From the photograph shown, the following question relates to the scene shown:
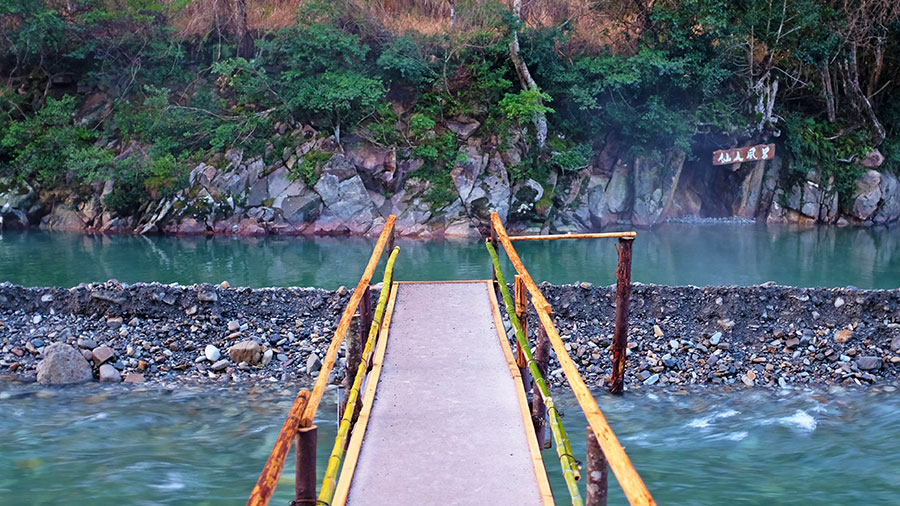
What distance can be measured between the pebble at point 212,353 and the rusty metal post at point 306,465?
23.7ft

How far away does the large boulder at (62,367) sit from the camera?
9.14 metres

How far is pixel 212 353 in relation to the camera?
9.85 metres

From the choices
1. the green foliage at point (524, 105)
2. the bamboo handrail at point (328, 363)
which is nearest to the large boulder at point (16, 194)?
the green foliage at point (524, 105)

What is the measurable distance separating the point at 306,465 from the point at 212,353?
738 cm

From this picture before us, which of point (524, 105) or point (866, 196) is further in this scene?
point (866, 196)

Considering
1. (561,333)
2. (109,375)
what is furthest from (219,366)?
(561,333)

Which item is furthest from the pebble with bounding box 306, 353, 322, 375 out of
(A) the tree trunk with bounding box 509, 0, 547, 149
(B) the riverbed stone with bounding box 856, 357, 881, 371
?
(A) the tree trunk with bounding box 509, 0, 547, 149

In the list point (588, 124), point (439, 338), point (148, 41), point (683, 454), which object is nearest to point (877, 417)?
point (683, 454)

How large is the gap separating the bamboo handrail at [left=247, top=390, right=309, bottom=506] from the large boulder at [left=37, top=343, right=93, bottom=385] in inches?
301

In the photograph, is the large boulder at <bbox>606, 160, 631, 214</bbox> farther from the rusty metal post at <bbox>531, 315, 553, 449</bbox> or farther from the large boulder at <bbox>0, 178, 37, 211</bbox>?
the large boulder at <bbox>0, 178, 37, 211</bbox>

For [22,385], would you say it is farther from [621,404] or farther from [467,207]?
[467,207]

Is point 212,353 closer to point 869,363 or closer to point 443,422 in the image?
point 443,422

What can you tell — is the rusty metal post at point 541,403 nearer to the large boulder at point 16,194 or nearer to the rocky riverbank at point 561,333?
the rocky riverbank at point 561,333

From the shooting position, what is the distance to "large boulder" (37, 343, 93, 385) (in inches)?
360
